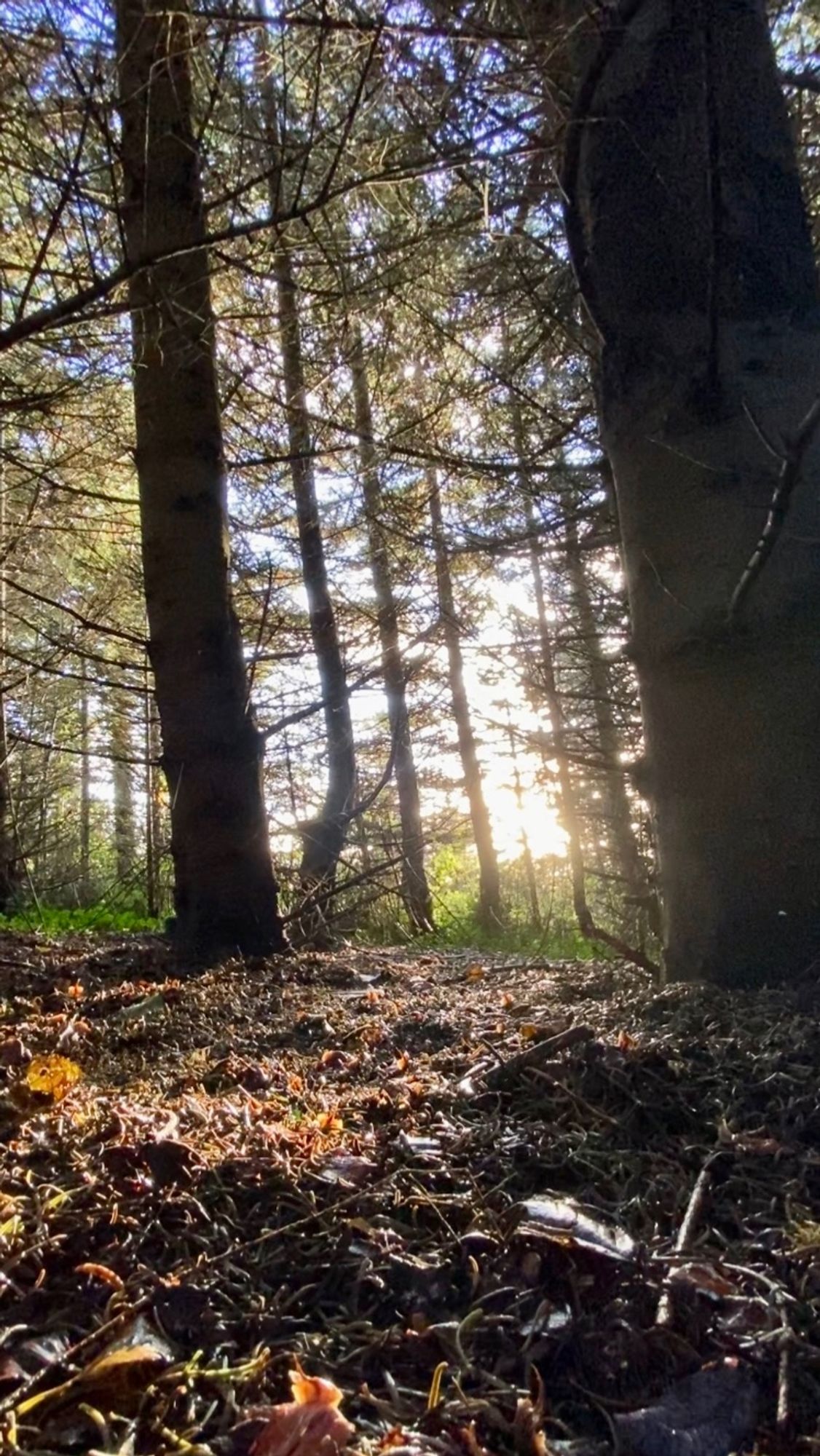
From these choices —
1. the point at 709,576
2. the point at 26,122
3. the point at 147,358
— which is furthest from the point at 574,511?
the point at 26,122

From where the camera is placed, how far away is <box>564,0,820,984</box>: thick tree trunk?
7.54ft

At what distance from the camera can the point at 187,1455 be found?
2.78ft

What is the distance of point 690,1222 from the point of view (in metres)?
1.26

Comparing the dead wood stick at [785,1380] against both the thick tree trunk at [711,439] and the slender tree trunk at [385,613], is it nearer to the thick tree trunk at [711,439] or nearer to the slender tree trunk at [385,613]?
the thick tree trunk at [711,439]

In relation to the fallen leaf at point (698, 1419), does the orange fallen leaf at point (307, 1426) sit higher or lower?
higher

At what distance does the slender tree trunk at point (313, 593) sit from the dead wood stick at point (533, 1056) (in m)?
1.97

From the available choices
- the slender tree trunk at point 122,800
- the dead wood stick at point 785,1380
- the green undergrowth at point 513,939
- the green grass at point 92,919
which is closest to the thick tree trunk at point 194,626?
the dead wood stick at point 785,1380

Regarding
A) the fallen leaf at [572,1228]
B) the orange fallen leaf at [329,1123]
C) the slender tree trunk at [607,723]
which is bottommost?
the fallen leaf at [572,1228]

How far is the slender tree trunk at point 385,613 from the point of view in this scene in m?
4.75

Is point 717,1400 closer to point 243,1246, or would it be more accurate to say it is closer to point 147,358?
point 243,1246

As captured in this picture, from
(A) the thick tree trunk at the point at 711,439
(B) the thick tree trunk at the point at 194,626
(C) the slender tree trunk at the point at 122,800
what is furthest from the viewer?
(C) the slender tree trunk at the point at 122,800

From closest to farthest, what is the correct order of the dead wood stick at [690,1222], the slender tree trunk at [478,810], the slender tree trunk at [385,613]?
the dead wood stick at [690,1222] < the slender tree trunk at [385,613] < the slender tree trunk at [478,810]

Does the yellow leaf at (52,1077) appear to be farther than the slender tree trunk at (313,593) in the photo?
No

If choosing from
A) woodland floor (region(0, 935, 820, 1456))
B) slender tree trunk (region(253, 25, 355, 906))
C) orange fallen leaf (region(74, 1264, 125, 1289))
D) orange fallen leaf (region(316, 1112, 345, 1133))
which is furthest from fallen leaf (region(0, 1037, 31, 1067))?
slender tree trunk (region(253, 25, 355, 906))
